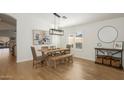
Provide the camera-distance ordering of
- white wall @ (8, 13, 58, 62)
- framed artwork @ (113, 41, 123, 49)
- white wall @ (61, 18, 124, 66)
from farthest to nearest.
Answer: white wall @ (8, 13, 58, 62) → white wall @ (61, 18, 124, 66) → framed artwork @ (113, 41, 123, 49)

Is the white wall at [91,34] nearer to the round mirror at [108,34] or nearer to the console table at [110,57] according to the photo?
the round mirror at [108,34]

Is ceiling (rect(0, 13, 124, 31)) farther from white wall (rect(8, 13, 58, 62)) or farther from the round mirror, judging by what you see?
the round mirror

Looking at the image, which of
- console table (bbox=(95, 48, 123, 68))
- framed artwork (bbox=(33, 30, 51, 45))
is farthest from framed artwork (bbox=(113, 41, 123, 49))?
framed artwork (bbox=(33, 30, 51, 45))

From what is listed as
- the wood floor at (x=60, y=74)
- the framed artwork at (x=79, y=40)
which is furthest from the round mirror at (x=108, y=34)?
the wood floor at (x=60, y=74)

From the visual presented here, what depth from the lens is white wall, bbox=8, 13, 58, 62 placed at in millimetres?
4930

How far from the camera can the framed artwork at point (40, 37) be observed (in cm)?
572

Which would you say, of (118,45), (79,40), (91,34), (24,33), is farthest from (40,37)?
(118,45)

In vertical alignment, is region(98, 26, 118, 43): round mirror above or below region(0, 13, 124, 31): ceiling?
below

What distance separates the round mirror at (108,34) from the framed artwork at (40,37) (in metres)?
3.34

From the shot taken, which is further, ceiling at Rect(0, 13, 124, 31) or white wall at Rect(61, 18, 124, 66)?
white wall at Rect(61, 18, 124, 66)

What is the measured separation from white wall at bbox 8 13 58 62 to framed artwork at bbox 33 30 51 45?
279 mm
